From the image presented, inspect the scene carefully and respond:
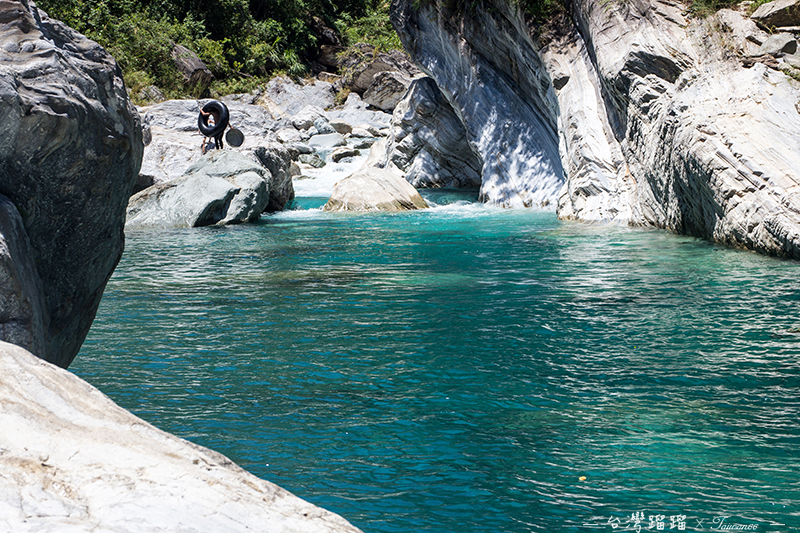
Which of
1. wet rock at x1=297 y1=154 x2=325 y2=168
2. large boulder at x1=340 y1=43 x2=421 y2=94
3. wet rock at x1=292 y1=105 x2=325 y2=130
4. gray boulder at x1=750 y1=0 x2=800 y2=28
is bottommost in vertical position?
wet rock at x1=297 y1=154 x2=325 y2=168

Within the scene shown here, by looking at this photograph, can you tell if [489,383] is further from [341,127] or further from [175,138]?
[341,127]

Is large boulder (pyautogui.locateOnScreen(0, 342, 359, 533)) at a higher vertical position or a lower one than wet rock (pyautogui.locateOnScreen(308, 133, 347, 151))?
lower

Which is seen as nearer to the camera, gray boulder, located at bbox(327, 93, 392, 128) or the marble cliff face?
the marble cliff face

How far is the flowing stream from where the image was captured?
3.43m

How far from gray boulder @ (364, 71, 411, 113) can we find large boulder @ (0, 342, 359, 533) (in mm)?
34269

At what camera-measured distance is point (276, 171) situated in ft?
70.0

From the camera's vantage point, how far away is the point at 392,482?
142 inches

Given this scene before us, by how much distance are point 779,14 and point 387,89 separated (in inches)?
978

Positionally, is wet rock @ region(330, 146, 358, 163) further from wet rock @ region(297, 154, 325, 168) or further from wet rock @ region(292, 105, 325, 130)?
wet rock @ region(292, 105, 325, 130)

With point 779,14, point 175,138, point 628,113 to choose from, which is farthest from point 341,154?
point 779,14

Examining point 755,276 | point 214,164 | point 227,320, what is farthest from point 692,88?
point 214,164

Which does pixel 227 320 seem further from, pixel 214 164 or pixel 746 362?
pixel 214 164

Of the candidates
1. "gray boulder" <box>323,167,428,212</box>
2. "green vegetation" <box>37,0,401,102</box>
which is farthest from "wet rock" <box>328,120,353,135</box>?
"gray boulder" <box>323,167,428,212</box>

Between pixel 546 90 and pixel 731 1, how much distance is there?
521 centimetres
